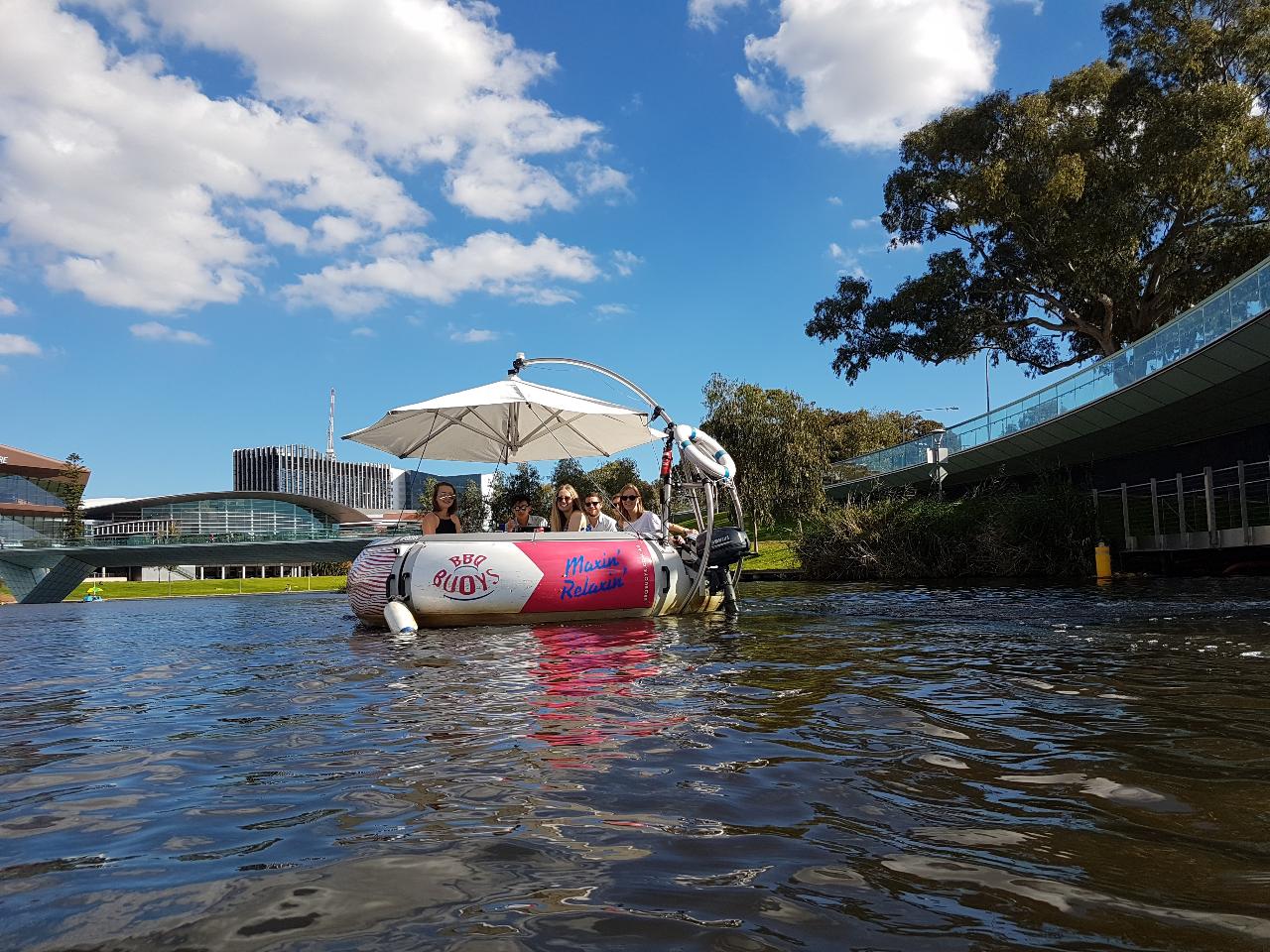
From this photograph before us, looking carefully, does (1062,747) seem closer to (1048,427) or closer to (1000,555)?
(1000,555)

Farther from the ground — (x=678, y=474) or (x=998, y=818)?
(x=678, y=474)

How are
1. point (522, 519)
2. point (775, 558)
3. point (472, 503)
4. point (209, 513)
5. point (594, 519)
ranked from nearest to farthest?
1. point (594, 519)
2. point (522, 519)
3. point (775, 558)
4. point (472, 503)
5. point (209, 513)

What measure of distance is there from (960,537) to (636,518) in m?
14.2

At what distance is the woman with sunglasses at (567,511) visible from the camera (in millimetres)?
12250

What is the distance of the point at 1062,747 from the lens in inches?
147

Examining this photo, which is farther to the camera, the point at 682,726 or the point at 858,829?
the point at 682,726

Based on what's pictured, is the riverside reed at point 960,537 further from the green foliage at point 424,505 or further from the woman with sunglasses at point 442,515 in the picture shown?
the woman with sunglasses at point 442,515

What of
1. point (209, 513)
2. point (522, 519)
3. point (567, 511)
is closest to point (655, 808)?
point (567, 511)

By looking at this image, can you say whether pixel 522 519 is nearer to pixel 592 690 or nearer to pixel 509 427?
pixel 509 427

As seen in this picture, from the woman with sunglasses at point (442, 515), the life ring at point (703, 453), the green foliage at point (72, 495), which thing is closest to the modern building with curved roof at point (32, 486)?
the green foliage at point (72, 495)

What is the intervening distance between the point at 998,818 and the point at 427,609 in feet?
28.9

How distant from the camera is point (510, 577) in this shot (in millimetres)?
10688

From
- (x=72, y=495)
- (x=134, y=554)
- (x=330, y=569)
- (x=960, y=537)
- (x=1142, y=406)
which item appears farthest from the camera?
(x=330, y=569)

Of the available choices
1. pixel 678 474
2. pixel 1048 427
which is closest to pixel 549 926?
pixel 678 474
